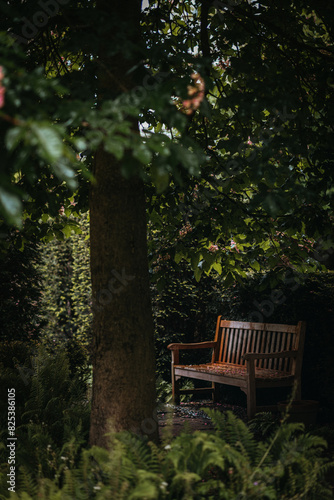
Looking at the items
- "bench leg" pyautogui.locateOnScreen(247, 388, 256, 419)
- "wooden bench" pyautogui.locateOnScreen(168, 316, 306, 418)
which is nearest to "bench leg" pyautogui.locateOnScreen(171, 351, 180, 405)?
"wooden bench" pyautogui.locateOnScreen(168, 316, 306, 418)

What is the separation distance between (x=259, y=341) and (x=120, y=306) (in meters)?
3.93

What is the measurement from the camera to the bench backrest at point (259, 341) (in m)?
5.82

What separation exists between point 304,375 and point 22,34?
16.8 ft

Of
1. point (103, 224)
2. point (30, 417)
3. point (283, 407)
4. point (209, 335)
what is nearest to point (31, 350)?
point (30, 417)

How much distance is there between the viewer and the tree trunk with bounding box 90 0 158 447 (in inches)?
123

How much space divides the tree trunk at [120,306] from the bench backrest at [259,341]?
10.1ft

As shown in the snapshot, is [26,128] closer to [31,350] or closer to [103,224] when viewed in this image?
[103,224]

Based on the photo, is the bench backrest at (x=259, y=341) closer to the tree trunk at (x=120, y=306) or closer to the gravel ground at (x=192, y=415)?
the gravel ground at (x=192, y=415)

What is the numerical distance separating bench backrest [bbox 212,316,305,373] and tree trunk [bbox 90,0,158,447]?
3082 mm

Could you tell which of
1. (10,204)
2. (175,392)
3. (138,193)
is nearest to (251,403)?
(175,392)

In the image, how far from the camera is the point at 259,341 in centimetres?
660

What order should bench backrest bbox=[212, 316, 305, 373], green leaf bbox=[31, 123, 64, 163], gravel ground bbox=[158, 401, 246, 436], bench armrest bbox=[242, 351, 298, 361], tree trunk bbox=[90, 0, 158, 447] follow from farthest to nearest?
bench backrest bbox=[212, 316, 305, 373] → gravel ground bbox=[158, 401, 246, 436] → bench armrest bbox=[242, 351, 298, 361] → tree trunk bbox=[90, 0, 158, 447] → green leaf bbox=[31, 123, 64, 163]

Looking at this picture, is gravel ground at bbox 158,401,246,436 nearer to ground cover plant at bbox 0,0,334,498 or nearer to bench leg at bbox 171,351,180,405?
bench leg at bbox 171,351,180,405

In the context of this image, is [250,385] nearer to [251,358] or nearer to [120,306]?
[251,358]
